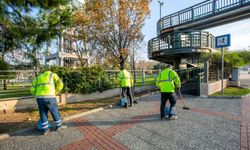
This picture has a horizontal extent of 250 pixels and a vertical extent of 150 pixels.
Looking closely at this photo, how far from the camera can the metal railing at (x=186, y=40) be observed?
10.1m

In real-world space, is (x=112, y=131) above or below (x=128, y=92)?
below

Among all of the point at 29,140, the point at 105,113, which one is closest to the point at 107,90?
the point at 105,113

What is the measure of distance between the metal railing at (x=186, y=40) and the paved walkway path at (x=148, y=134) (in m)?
6.05

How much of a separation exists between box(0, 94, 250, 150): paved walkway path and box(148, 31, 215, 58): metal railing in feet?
19.8

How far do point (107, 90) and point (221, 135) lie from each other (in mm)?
6585

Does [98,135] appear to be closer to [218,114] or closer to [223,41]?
[218,114]

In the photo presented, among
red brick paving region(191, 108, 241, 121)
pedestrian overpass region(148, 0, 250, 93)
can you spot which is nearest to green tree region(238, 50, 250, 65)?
pedestrian overpass region(148, 0, 250, 93)

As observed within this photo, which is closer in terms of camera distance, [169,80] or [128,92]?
[169,80]

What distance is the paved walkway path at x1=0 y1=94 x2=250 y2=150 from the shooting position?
3.12m

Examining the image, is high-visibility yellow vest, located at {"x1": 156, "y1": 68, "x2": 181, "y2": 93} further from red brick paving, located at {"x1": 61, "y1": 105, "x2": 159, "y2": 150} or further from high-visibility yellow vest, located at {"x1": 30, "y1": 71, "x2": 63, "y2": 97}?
high-visibility yellow vest, located at {"x1": 30, "y1": 71, "x2": 63, "y2": 97}

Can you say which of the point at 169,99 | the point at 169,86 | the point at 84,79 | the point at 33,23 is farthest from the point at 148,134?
the point at 84,79

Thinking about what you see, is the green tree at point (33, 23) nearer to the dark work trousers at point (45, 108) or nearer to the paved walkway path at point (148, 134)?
the dark work trousers at point (45, 108)

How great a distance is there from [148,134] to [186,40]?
27.4ft

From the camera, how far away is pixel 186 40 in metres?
10.2
